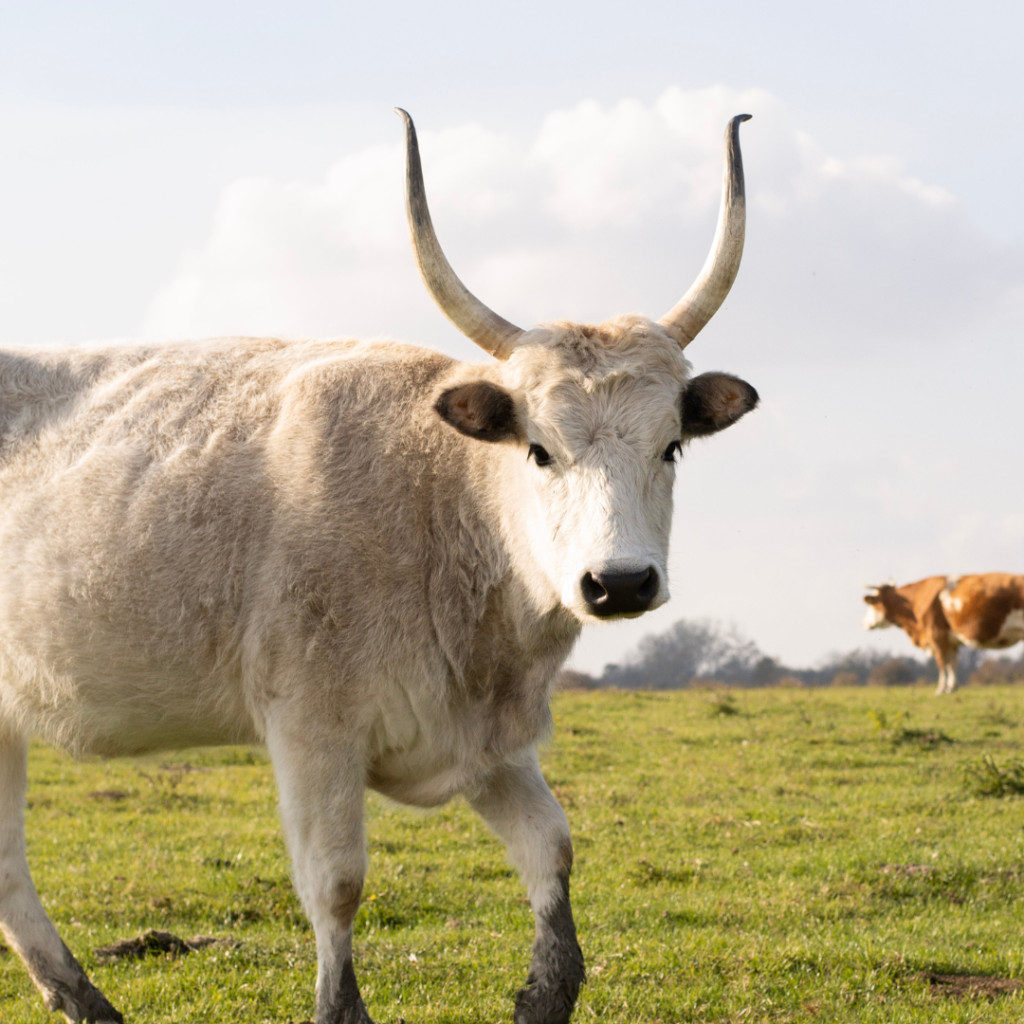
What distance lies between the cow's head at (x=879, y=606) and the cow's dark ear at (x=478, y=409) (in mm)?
27227

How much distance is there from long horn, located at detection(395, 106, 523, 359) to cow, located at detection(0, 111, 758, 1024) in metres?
0.01

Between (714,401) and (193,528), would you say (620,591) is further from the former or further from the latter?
(193,528)

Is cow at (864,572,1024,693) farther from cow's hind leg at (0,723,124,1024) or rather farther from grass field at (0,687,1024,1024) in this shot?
cow's hind leg at (0,723,124,1024)

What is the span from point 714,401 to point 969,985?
3401mm

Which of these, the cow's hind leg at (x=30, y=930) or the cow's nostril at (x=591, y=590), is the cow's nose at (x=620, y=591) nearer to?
the cow's nostril at (x=591, y=590)

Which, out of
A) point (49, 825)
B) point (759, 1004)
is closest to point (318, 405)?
point (759, 1004)

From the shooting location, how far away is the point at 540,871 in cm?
553

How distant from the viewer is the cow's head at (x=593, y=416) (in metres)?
4.72

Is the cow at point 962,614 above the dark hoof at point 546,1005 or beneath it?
above

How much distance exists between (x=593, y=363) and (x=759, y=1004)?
3.19 m

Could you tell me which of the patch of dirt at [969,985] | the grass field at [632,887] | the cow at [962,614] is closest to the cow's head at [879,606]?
the cow at [962,614]

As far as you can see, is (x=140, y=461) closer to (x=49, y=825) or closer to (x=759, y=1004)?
(x=759, y=1004)

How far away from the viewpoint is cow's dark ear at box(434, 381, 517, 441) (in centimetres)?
502

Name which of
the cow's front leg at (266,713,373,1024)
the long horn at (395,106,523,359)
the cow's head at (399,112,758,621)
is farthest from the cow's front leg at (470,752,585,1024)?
the long horn at (395,106,523,359)
